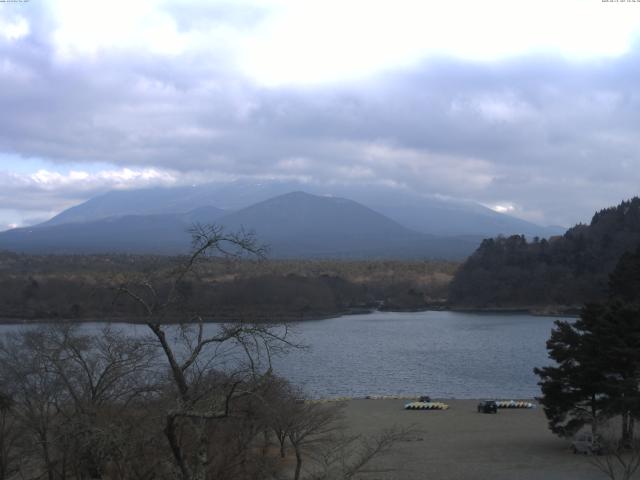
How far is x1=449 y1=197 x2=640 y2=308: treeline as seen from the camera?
7994cm

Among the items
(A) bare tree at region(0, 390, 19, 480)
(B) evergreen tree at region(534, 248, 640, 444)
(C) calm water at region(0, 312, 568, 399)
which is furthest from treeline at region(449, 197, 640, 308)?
(A) bare tree at region(0, 390, 19, 480)

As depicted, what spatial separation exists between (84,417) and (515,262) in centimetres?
8381

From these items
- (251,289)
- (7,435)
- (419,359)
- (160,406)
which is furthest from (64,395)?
(251,289)

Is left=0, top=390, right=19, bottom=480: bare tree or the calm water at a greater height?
left=0, top=390, right=19, bottom=480: bare tree

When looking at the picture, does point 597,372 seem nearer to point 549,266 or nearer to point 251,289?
point 251,289

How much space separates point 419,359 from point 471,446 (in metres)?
22.5

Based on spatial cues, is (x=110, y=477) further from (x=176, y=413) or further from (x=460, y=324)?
(x=460, y=324)

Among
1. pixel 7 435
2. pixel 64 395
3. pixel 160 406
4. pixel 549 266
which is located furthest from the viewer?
pixel 549 266

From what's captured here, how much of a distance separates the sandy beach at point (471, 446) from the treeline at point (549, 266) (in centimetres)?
5445

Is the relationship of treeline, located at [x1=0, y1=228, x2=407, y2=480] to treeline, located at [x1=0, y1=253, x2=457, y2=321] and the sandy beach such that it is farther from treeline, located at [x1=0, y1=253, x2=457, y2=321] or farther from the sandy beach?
treeline, located at [x1=0, y1=253, x2=457, y2=321]

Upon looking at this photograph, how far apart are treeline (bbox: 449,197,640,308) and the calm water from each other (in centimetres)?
1546

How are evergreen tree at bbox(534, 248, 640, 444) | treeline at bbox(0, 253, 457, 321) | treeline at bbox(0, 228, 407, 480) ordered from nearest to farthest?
1. treeline at bbox(0, 228, 407, 480)
2. evergreen tree at bbox(534, 248, 640, 444)
3. treeline at bbox(0, 253, 457, 321)

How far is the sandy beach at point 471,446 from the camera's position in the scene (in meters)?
16.7

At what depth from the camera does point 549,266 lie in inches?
3339
